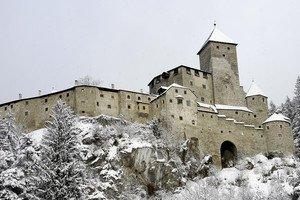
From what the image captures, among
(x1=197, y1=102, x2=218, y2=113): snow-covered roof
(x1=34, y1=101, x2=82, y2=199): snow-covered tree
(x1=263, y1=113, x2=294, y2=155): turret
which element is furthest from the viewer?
(x1=197, y1=102, x2=218, y2=113): snow-covered roof

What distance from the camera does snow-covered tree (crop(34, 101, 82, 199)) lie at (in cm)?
4022

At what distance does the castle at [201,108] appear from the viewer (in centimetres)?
8312

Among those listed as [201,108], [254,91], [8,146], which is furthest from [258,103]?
[8,146]

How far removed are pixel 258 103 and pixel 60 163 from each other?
185 ft

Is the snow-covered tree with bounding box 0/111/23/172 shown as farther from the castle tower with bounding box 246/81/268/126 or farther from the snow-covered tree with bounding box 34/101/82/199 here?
the castle tower with bounding box 246/81/268/126

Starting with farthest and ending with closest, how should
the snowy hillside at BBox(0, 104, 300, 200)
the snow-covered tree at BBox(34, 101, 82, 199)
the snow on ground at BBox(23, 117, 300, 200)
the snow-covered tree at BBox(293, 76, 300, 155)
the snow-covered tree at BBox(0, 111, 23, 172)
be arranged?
the snow-covered tree at BBox(293, 76, 300, 155)
the snow on ground at BBox(23, 117, 300, 200)
the snowy hillside at BBox(0, 104, 300, 200)
the snow-covered tree at BBox(0, 111, 23, 172)
the snow-covered tree at BBox(34, 101, 82, 199)

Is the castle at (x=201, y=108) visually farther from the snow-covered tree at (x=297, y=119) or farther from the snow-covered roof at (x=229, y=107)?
the snow-covered tree at (x=297, y=119)

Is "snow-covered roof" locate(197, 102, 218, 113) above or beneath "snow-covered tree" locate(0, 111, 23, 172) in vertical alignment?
above

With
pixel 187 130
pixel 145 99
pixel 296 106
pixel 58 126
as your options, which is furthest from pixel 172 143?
pixel 58 126

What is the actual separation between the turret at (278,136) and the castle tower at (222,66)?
6.46 m

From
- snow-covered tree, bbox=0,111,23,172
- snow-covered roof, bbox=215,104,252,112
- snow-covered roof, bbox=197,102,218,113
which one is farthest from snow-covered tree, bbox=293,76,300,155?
snow-covered tree, bbox=0,111,23,172

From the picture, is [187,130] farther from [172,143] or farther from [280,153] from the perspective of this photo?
[280,153]

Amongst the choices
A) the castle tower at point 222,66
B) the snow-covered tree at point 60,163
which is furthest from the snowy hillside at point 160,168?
the snow-covered tree at point 60,163

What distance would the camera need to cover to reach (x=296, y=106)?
98875 mm
